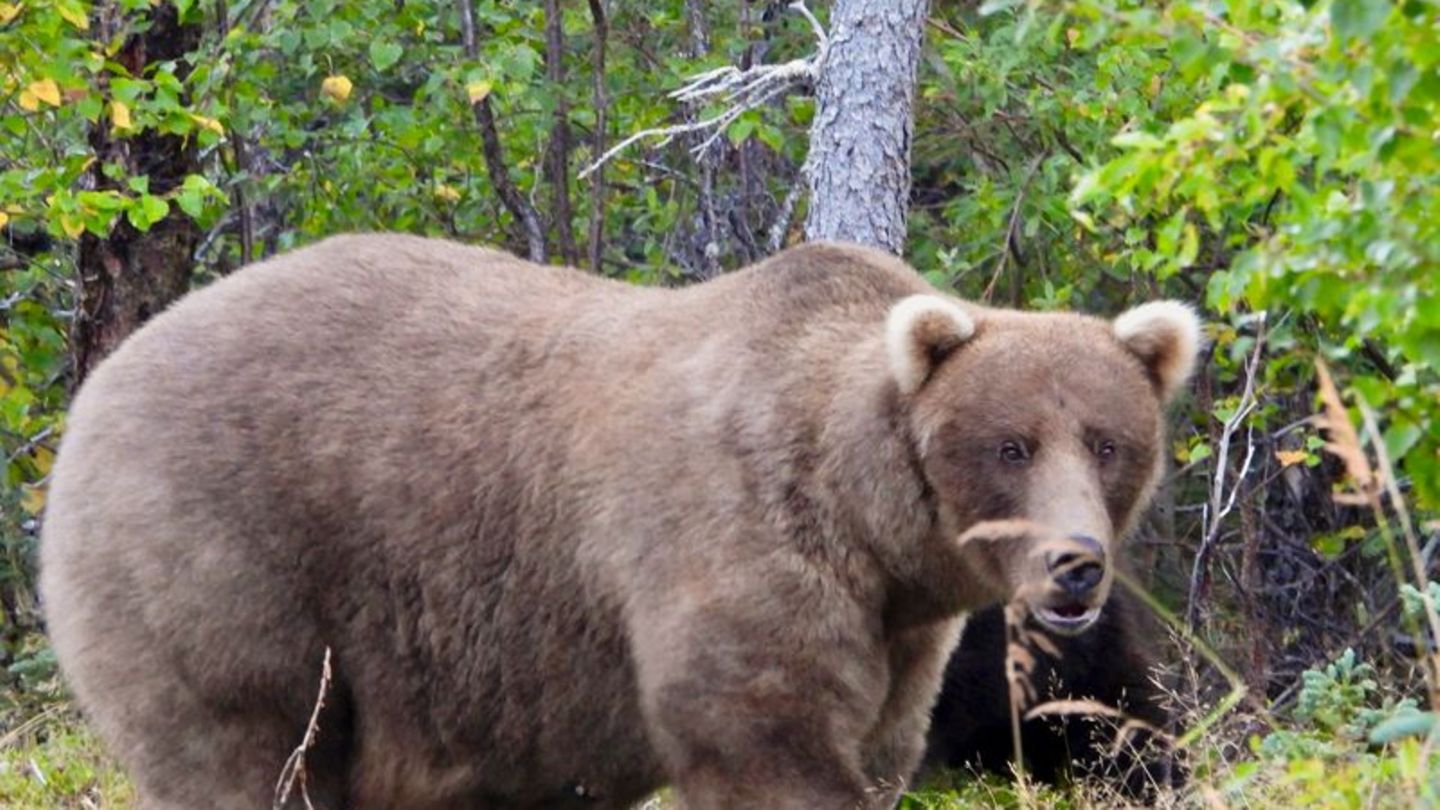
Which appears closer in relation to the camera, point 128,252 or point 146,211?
point 146,211

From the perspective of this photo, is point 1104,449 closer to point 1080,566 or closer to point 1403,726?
point 1080,566

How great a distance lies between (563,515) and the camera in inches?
244

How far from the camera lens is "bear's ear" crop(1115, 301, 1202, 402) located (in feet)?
19.7

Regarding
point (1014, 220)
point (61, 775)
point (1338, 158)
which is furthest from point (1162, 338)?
point (61, 775)

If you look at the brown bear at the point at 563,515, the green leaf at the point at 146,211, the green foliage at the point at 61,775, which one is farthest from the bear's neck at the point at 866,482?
the green leaf at the point at 146,211

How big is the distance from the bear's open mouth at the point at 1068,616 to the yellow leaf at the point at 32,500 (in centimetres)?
575

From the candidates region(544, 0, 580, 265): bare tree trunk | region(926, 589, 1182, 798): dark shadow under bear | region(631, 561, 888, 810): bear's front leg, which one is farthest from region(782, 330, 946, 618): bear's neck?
region(544, 0, 580, 265): bare tree trunk

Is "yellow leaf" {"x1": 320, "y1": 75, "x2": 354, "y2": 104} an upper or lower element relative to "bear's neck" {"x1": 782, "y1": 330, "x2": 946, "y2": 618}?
lower

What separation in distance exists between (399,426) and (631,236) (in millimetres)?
6825

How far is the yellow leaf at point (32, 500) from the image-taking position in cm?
1007

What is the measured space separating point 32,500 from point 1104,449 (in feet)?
19.1

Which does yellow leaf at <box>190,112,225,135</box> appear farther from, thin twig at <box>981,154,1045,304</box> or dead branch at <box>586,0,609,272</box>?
thin twig at <box>981,154,1045,304</box>

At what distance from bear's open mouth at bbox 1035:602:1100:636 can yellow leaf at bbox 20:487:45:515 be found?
575 centimetres

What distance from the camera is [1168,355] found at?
6.05 m
